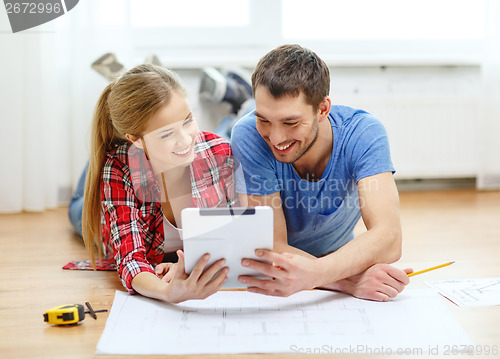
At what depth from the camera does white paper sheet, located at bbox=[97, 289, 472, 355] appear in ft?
3.46

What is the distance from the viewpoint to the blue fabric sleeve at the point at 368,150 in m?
1.35

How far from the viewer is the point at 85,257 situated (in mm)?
1878

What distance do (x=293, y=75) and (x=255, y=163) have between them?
0.25 meters

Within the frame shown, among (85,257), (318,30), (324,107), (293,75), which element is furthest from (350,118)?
(318,30)

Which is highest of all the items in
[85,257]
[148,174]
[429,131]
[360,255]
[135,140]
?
[135,140]

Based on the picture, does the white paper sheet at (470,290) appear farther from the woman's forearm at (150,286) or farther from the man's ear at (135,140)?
the man's ear at (135,140)

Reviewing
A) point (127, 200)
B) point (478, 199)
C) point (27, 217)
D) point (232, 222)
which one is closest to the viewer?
point (232, 222)

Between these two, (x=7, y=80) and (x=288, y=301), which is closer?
(x=288, y=301)

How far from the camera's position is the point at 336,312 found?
1206 millimetres

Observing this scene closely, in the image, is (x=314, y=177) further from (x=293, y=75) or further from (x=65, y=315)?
(x=65, y=315)

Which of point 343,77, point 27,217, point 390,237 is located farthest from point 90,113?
point 390,237

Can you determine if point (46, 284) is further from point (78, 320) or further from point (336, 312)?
point (336, 312)

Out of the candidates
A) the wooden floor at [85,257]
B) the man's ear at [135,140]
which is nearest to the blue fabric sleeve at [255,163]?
the man's ear at [135,140]

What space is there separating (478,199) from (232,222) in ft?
6.76
